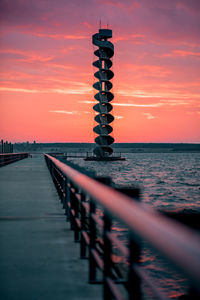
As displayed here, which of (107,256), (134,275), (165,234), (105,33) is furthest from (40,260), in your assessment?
(105,33)

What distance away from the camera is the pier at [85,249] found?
4.57 feet

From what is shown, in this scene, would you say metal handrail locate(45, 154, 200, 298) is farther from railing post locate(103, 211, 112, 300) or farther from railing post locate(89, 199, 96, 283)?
railing post locate(89, 199, 96, 283)

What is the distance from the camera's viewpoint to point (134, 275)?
2.30m

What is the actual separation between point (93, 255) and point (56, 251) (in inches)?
68.0

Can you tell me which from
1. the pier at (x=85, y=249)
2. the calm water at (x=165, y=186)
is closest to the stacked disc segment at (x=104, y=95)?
the calm water at (x=165, y=186)

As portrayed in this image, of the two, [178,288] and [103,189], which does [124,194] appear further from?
[178,288]

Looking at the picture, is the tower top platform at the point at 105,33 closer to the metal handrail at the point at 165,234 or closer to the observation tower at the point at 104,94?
the observation tower at the point at 104,94

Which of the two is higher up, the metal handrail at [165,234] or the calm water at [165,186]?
the metal handrail at [165,234]

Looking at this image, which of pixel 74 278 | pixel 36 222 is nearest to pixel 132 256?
pixel 74 278

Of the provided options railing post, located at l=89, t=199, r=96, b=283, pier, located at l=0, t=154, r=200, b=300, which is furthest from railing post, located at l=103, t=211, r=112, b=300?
railing post, located at l=89, t=199, r=96, b=283

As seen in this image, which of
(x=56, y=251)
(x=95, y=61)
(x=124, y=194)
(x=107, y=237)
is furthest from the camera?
(x=95, y=61)

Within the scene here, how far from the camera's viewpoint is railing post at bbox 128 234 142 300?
87.7 inches

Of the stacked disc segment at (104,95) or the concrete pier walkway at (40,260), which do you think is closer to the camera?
the concrete pier walkway at (40,260)

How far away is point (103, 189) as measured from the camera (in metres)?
2.92
